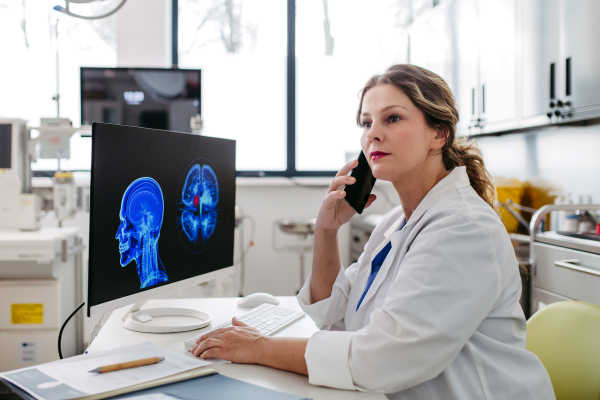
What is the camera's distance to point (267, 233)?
11.9ft

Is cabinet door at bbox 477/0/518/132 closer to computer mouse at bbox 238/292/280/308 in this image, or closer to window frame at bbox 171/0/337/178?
window frame at bbox 171/0/337/178

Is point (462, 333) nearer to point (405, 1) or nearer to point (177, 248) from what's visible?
point (177, 248)

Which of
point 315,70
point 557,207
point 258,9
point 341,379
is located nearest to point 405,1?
point 315,70

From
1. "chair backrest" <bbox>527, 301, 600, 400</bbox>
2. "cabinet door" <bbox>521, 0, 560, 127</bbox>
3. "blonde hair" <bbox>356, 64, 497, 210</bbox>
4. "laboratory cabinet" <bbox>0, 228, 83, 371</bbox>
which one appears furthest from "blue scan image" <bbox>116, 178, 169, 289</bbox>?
"cabinet door" <bbox>521, 0, 560, 127</bbox>

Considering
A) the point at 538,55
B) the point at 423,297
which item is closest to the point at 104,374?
the point at 423,297

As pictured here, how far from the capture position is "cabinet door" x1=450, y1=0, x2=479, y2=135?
2.71m

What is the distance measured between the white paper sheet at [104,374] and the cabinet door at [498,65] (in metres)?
2.10

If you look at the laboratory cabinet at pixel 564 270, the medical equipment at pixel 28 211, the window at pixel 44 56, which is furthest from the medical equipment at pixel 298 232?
the window at pixel 44 56

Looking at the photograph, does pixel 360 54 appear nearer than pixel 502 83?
No

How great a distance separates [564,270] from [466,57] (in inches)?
62.5

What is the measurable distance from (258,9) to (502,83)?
2.14 m

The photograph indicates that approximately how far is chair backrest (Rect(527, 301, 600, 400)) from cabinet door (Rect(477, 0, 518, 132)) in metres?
1.55

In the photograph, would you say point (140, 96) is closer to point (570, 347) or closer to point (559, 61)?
point (559, 61)

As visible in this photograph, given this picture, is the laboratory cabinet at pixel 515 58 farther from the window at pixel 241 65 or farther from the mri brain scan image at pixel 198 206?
the mri brain scan image at pixel 198 206
